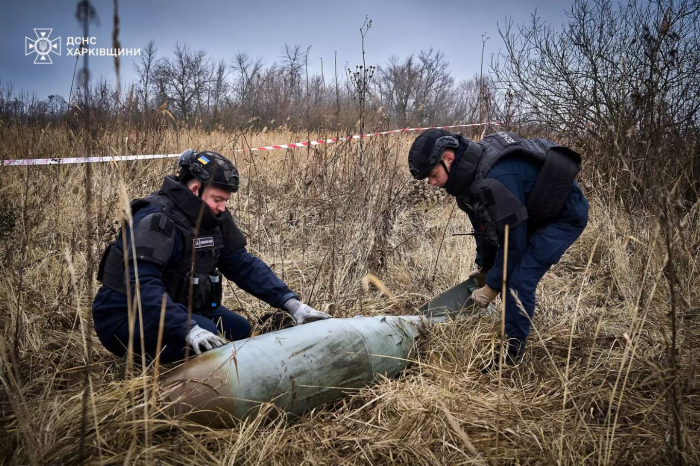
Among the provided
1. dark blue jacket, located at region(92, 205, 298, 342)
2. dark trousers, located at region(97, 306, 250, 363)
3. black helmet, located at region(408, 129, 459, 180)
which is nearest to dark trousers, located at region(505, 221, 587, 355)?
black helmet, located at region(408, 129, 459, 180)

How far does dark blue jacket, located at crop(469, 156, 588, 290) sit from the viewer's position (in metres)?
2.73

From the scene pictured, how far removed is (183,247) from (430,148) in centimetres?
152

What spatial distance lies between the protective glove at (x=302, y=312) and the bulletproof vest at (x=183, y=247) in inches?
17.8

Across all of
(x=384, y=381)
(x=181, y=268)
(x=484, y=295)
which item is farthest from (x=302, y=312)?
(x=484, y=295)

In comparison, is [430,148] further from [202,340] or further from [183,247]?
[202,340]

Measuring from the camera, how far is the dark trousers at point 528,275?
2789mm

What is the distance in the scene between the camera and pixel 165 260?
236 centimetres

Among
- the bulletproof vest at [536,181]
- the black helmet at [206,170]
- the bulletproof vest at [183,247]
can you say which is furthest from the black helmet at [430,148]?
the bulletproof vest at [183,247]

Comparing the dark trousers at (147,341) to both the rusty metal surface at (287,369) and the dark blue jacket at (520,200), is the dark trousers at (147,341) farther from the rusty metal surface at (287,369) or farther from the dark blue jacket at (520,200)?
the dark blue jacket at (520,200)

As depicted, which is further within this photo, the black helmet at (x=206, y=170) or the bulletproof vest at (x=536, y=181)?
the bulletproof vest at (x=536, y=181)

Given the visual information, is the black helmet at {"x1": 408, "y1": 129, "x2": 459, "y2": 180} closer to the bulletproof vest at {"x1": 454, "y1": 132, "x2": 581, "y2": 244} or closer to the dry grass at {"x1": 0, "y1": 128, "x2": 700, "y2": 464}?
the bulletproof vest at {"x1": 454, "y1": 132, "x2": 581, "y2": 244}

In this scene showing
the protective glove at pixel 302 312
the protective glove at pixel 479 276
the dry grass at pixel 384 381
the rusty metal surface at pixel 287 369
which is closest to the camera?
the dry grass at pixel 384 381

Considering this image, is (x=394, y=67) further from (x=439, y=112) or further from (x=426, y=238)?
(x=426, y=238)

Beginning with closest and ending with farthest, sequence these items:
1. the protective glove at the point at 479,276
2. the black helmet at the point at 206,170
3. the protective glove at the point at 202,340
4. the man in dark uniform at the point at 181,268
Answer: the protective glove at the point at 202,340, the man in dark uniform at the point at 181,268, the black helmet at the point at 206,170, the protective glove at the point at 479,276
